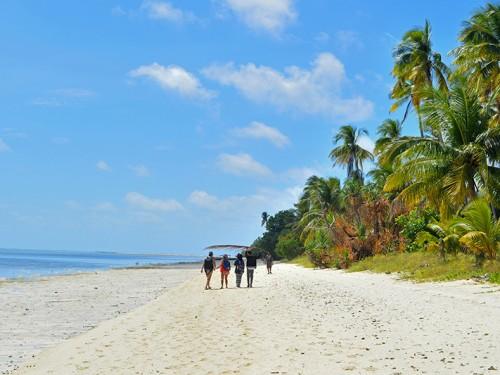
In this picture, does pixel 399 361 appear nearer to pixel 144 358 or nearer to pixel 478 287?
pixel 144 358

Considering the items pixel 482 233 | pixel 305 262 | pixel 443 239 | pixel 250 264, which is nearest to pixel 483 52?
pixel 443 239

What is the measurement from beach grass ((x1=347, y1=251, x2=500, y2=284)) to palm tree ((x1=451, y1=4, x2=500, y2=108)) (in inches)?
308

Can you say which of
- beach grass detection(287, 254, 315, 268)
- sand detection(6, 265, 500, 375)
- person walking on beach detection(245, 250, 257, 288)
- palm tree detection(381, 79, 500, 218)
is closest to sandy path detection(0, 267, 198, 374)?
sand detection(6, 265, 500, 375)

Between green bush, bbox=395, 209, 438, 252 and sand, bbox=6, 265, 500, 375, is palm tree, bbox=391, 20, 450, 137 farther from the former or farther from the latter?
sand, bbox=6, 265, 500, 375

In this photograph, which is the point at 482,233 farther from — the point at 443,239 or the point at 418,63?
the point at 418,63

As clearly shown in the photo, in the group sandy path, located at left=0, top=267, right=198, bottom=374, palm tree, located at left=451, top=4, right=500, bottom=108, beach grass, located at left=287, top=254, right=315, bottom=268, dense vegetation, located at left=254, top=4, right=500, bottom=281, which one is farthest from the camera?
beach grass, located at left=287, top=254, right=315, bottom=268

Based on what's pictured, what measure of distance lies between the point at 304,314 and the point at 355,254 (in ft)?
72.7

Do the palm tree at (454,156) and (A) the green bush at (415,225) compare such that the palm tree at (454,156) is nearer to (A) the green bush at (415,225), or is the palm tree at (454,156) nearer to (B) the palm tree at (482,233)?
(B) the palm tree at (482,233)

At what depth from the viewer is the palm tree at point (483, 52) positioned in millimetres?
23312

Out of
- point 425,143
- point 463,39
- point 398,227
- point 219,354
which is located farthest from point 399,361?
point 398,227

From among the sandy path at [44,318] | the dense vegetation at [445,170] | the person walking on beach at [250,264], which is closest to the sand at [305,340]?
the sandy path at [44,318]

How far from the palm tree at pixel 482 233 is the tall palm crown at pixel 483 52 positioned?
7560 millimetres

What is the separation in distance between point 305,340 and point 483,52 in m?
19.2

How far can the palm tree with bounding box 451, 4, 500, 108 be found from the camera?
23.3 metres
